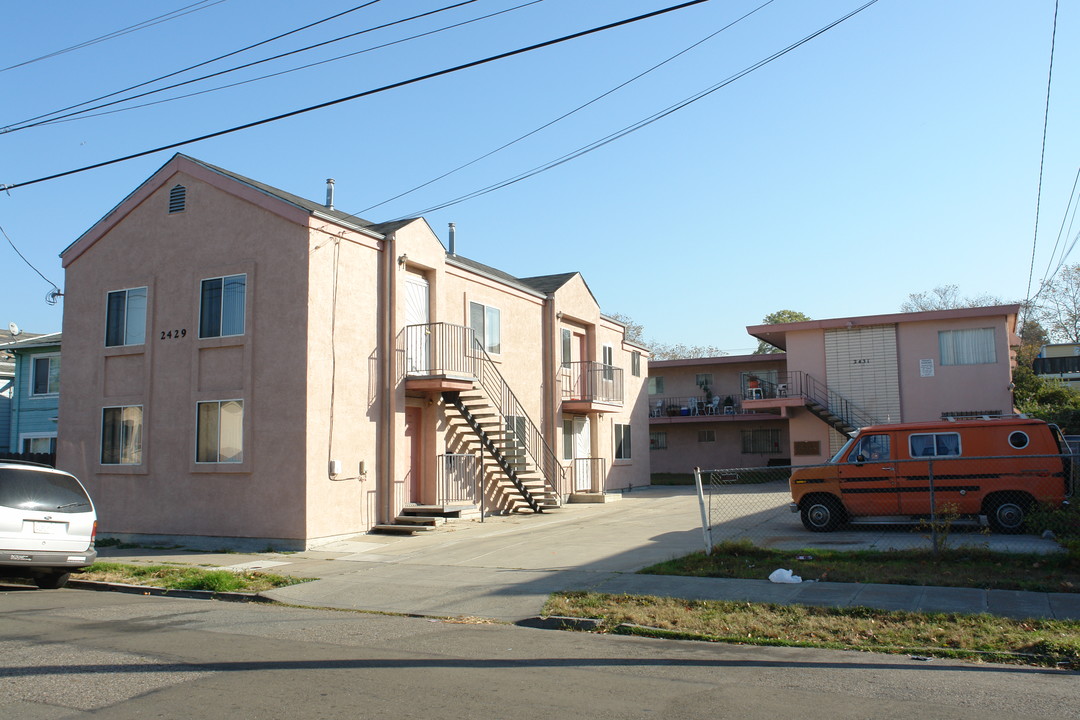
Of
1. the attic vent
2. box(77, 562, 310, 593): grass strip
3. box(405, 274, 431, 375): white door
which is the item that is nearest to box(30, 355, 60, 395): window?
the attic vent

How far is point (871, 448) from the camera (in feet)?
51.9

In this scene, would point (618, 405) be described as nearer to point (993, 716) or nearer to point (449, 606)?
point (449, 606)

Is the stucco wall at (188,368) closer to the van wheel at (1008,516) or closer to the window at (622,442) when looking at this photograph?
the van wheel at (1008,516)

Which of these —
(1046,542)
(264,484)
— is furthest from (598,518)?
(1046,542)

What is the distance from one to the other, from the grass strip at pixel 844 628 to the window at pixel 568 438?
16760mm

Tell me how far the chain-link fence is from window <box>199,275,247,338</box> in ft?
32.6

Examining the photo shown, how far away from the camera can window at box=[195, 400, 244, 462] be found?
56.7 ft

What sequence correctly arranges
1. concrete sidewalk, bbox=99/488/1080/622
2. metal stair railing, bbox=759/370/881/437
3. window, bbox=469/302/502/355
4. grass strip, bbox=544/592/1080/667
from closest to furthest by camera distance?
grass strip, bbox=544/592/1080/667 → concrete sidewalk, bbox=99/488/1080/622 → window, bbox=469/302/502/355 → metal stair railing, bbox=759/370/881/437

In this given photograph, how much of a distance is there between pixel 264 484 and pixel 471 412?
5502 mm

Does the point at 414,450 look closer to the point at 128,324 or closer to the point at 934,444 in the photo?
the point at 128,324

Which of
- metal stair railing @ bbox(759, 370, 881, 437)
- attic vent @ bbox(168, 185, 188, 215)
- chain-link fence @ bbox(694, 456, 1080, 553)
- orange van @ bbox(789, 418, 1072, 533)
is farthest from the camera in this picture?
metal stair railing @ bbox(759, 370, 881, 437)

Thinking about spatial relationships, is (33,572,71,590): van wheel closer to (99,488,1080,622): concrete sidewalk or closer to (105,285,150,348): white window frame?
(99,488,1080,622): concrete sidewalk

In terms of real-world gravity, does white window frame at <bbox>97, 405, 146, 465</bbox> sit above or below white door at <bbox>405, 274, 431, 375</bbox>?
below

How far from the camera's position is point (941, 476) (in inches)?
589
